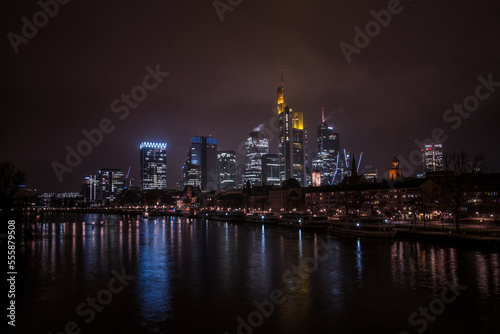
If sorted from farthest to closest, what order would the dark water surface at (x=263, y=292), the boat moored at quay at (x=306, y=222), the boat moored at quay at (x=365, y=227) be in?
1. the boat moored at quay at (x=306, y=222)
2. the boat moored at quay at (x=365, y=227)
3. the dark water surface at (x=263, y=292)

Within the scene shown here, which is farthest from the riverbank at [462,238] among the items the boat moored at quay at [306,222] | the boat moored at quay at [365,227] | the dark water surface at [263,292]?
the boat moored at quay at [306,222]

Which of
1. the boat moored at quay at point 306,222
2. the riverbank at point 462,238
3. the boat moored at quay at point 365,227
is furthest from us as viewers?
the boat moored at quay at point 306,222

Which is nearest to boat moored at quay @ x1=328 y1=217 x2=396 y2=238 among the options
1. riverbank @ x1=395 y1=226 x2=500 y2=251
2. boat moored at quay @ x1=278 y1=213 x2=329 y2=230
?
riverbank @ x1=395 y1=226 x2=500 y2=251

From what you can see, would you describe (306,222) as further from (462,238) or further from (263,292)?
(263,292)

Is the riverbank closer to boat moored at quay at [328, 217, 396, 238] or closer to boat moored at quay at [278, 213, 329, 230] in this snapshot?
boat moored at quay at [328, 217, 396, 238]

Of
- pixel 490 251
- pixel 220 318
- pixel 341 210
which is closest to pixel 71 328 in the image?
pixel 220 318

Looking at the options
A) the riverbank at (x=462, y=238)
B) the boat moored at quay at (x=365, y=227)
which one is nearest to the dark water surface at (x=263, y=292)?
the riverbank at (x=462, y=238)

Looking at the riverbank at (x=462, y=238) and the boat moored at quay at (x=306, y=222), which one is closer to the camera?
the riverbank at (x=462, y=238)

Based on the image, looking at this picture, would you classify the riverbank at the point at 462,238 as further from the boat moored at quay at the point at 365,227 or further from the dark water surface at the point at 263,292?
the boat moored at quay at the point at 365,227

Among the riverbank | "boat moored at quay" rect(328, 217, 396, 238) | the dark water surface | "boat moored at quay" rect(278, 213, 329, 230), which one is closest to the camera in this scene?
the dark water surface
